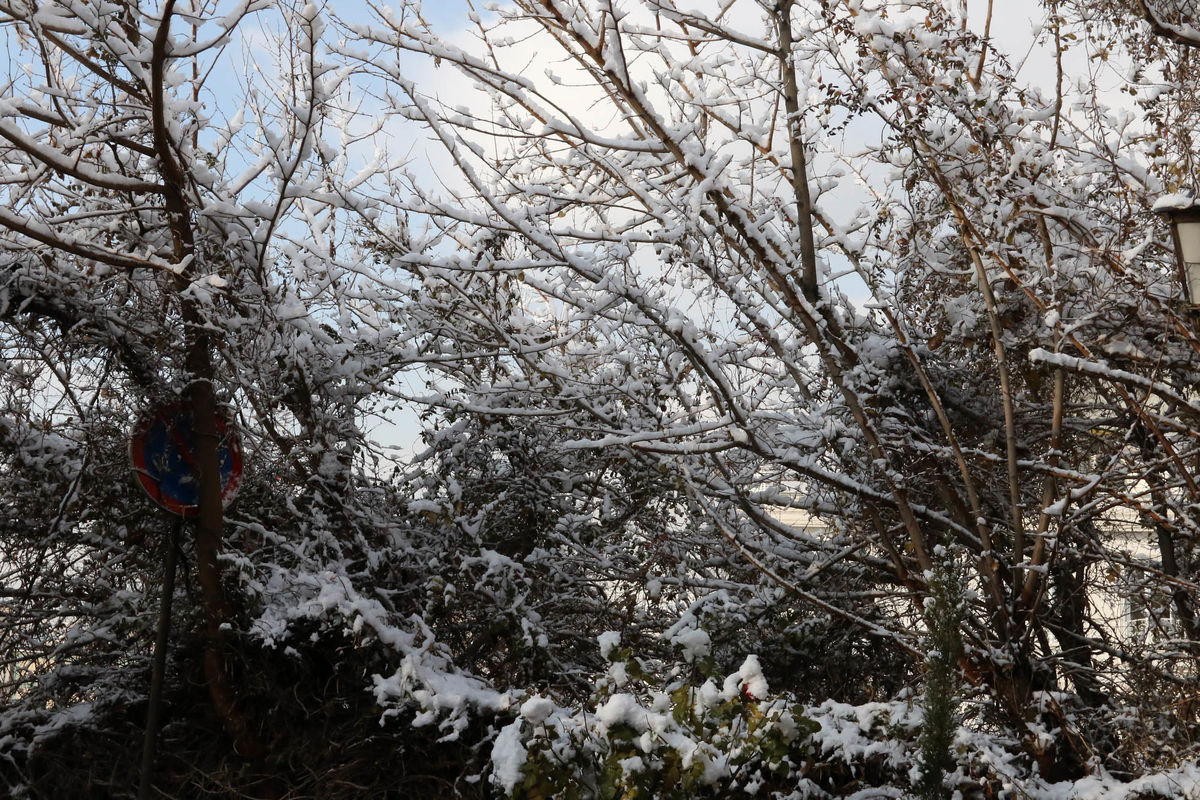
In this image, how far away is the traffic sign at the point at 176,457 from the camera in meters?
4.86

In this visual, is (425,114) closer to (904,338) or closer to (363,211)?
(363,211)

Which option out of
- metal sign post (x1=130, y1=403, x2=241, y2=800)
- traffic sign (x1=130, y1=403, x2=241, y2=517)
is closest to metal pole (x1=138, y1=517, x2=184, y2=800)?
metal sign post (x1=130, y1=403, x2=241, y2=800)

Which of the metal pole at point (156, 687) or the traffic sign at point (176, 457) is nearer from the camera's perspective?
the metal pole at point (156, 687)

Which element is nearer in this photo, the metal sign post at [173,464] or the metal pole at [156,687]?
the metal pole at [156,687]

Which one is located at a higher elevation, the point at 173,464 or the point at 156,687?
the point at 173,464

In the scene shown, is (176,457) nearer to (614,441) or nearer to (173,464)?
(173,464)

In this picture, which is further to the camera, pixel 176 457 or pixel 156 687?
pixel 176 457

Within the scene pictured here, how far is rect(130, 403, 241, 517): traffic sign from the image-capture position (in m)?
4.86

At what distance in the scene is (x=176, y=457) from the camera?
504 cm

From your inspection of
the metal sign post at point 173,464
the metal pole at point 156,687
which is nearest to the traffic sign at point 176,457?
the metal sign post at point 173,464

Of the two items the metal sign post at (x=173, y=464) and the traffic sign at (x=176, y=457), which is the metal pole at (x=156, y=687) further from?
the traffic sign at (x=176, y=457)

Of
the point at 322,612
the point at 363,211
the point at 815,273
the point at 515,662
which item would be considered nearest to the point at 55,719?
the point at 322,612

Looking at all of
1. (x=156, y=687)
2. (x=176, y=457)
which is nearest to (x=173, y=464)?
(x=176, y=457)

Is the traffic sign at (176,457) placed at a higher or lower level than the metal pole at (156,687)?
higher
